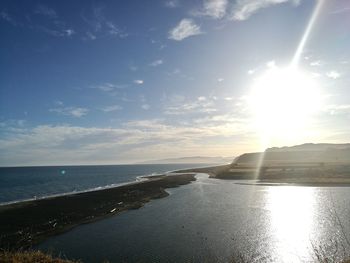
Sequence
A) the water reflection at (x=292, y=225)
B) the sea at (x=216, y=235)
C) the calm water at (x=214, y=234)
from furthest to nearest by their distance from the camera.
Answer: the water reflection at (x=292, y=225) → the calm water at (x=214, y=234) → the sea at (x=216, y=235)

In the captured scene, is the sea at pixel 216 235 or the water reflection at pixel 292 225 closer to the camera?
the sea at pixel 216 235

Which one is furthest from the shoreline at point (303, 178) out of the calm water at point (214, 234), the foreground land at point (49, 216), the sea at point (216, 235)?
the foreground land at point (49, 216)

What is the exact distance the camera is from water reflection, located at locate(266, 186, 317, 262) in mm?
22559

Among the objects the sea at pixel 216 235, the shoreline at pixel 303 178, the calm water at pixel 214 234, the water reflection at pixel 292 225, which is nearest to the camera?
the sea at pixel 216 235

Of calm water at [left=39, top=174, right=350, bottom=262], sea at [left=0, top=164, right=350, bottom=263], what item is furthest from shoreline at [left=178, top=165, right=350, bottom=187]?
sea at [left=0, top=164, right=350, bottom=263]

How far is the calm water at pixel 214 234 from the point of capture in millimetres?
22344

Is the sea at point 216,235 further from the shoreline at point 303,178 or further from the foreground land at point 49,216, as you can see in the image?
the shoreline at point 303,178

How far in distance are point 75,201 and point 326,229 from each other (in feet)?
129

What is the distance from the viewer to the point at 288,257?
845 inches

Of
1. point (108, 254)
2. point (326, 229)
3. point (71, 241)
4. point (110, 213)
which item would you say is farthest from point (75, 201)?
point (326, 229)

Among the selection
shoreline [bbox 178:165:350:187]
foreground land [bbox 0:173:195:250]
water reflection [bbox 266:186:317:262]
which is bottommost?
water reflection [bbox 266:186:317:262]

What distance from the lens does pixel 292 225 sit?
30.8m

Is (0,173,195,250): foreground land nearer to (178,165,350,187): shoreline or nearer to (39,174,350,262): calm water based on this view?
(39,174,350,262): calm water

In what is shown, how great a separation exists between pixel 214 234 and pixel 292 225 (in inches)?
340
